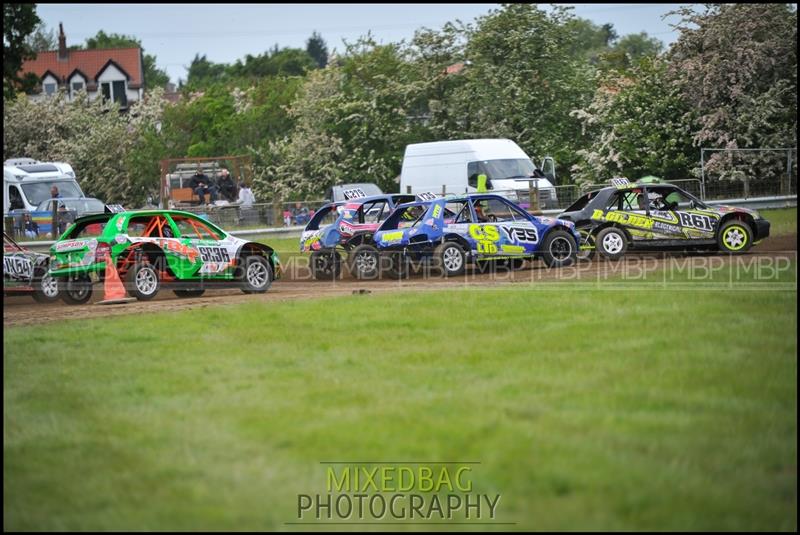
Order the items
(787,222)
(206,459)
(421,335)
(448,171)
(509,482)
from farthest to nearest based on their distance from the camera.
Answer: (448,171), (787,222), (421,335), (206,459), (509,482)

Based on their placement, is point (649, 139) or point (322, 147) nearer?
point (649, 139)

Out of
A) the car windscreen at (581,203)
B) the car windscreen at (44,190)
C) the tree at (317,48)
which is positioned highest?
the tree at (317,48)

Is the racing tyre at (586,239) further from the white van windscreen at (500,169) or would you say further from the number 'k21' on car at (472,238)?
the white van windscreen at (500,169)

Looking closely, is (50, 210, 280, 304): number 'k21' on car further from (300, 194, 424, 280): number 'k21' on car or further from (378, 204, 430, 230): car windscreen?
(378, 204, 430, 230): car windscreen

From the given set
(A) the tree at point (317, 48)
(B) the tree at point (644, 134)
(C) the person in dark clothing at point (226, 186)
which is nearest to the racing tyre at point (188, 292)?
(B) the tree at point (644, 134)

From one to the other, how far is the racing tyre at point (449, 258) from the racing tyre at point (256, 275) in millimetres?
3079

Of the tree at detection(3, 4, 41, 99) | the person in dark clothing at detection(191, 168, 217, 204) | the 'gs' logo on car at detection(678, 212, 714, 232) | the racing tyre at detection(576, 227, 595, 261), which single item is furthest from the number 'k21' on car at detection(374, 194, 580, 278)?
the person in dark clothing at detection(191, 168, 217, 204)

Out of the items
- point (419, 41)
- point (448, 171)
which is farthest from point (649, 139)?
point (419, 41)

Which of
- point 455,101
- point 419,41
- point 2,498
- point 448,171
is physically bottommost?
point 2,498

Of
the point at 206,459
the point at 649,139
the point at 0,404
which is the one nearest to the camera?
the point at 206,459

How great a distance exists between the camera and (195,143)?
58188 mm

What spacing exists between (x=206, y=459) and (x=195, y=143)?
172 feet

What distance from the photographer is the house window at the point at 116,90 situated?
Answer: 259ft

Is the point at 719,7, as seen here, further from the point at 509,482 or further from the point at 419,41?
the point at 509,482
